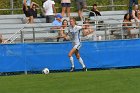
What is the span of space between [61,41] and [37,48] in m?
1.45

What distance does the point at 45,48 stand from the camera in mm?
22688

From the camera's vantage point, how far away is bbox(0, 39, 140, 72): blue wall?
72.7ft

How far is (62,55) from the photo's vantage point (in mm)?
22828

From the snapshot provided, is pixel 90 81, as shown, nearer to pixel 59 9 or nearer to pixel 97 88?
pixel 97 88

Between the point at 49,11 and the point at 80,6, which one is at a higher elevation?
the point at 80,6

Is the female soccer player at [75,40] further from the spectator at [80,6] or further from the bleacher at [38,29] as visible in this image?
the spectator at [80,6]

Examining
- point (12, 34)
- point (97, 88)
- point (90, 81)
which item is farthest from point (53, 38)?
point (97, 88)

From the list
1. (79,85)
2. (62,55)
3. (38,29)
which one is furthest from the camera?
(38,29)

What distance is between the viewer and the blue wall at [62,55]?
2217 cm

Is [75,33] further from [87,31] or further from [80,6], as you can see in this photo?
[80,6]

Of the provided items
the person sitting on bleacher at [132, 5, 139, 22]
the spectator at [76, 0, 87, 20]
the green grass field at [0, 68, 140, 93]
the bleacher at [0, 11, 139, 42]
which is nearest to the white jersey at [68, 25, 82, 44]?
the bleacher at [0, 11, 139, 42]

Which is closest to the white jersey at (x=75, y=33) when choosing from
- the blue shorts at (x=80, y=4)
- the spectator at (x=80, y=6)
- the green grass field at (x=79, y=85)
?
the green grass field at (x=79, y=85)

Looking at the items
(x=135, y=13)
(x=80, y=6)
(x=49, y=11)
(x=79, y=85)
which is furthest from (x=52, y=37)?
(x=79, y=85)

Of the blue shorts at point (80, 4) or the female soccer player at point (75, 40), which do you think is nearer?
the female soccer player at point (75, 40)
